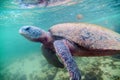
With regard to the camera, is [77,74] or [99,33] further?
[99,33]

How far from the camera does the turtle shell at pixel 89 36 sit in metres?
4.37

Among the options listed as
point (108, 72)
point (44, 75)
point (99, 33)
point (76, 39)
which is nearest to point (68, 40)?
point (76, 39)

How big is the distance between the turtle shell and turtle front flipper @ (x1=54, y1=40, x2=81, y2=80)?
0.41m

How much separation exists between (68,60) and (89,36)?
1.18 m

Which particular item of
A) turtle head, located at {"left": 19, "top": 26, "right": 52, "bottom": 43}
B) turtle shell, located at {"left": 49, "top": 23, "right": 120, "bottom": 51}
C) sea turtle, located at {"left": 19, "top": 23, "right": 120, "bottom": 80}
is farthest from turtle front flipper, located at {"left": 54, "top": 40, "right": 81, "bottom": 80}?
turtle head, located at {"left": 19, "top": 26, "right": 52, "bottom": 43}

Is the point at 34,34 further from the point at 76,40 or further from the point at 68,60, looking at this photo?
the point at 68,60

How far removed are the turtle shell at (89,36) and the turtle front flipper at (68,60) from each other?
41 centimetres

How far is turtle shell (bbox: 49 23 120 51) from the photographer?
14.3 ft

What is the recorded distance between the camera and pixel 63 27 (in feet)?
16.4

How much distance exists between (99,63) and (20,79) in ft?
23.0

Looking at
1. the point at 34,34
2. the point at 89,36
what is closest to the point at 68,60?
the point at 89,36

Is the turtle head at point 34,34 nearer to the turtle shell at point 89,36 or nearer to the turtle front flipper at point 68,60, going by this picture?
the turtle shell at point 89,36

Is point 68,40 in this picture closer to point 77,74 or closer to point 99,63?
point 77,74

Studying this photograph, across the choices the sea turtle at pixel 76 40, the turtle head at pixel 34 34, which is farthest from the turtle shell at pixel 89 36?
the turtle head at pixel 34 34
